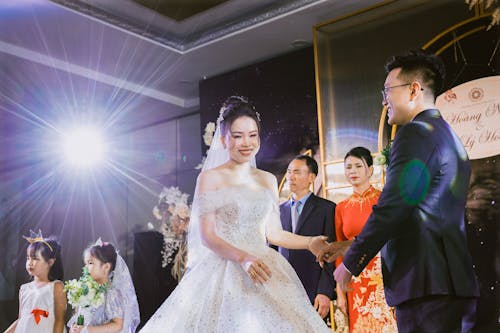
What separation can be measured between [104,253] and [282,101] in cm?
237

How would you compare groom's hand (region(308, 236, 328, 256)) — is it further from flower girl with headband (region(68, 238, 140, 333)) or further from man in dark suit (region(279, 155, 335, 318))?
flower girl with headband (region(68, 238, 140, 333))

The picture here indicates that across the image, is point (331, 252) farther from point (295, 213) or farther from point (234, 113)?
point (295, 213)

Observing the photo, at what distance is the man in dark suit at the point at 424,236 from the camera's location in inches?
87.0

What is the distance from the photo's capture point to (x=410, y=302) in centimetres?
225

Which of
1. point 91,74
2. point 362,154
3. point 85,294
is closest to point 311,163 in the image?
point 362,154

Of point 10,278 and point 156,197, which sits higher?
point 156,197

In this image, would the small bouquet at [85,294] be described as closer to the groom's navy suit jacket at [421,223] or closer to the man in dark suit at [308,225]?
the man in dark suit at [308,225]

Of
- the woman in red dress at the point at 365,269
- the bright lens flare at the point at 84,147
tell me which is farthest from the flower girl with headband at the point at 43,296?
the woman in red dress at the point at 365,269

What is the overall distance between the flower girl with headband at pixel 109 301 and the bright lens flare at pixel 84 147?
2.94 m

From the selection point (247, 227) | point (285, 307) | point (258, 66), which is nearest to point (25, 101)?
point (258, 66)

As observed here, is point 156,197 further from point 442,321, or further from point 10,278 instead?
point 442,321

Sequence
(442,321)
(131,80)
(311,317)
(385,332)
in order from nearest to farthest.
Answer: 1. (442,321)
2. (311,317)
3. (385,332)
4. (131,80)

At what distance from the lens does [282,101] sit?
5980mm

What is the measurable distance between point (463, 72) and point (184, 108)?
13.2 ft
